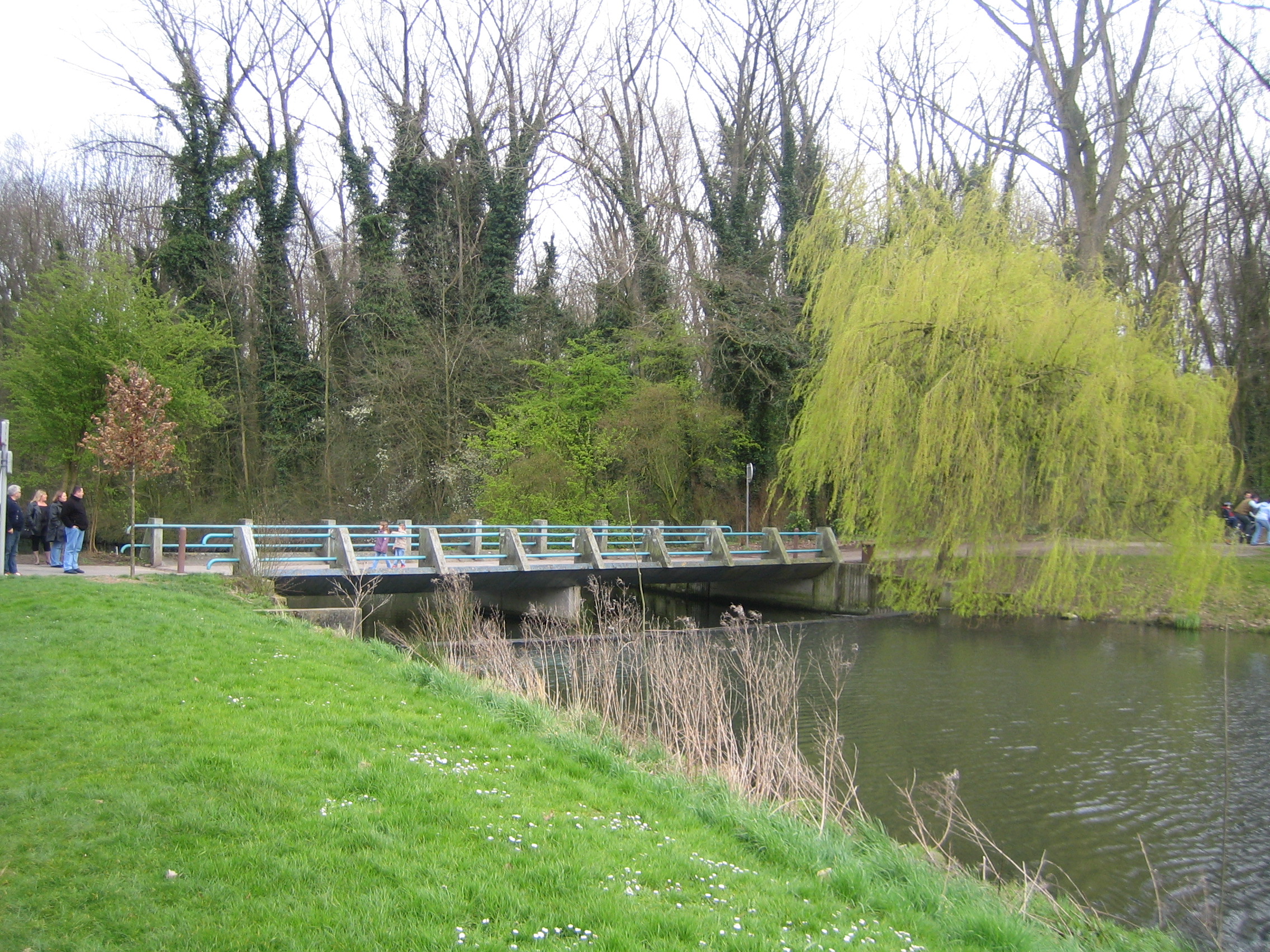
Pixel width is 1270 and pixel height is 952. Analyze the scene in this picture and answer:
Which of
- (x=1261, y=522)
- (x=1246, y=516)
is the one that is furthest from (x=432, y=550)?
(x=1246, y=516)

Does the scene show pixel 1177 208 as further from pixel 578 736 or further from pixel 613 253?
pixel 578 736

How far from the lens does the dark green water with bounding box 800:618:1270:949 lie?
7.98 m

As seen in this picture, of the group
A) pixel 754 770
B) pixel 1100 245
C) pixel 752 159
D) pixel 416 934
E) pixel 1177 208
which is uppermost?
pixel 752 159

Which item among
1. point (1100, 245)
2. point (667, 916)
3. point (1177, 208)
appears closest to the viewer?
point (667, 916)

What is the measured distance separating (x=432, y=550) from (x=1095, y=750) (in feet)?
38.9

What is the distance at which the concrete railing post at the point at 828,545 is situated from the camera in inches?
973

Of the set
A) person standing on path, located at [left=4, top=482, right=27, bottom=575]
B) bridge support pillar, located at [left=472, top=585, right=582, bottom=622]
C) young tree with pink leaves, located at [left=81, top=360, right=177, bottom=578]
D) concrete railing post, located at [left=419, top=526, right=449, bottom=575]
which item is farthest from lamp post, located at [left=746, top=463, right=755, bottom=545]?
person standing on path, located at [left=4, top=482, right=27, bottom=575]

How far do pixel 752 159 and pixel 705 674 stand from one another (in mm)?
26490

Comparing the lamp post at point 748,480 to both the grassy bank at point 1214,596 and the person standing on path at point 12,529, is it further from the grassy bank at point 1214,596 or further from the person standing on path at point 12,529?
the person standing on path at point 12,529

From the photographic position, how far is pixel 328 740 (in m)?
6.03

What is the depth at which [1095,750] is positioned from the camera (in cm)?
1125

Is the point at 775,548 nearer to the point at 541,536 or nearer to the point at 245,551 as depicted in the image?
the point at 541,536

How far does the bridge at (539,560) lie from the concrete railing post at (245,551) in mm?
20

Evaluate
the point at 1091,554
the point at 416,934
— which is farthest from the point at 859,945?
the point at 1091,554
